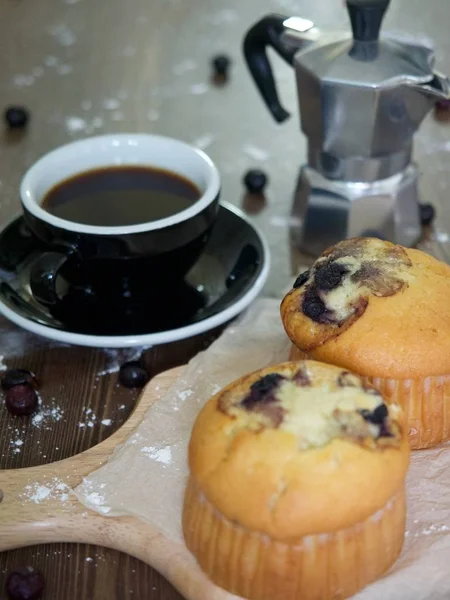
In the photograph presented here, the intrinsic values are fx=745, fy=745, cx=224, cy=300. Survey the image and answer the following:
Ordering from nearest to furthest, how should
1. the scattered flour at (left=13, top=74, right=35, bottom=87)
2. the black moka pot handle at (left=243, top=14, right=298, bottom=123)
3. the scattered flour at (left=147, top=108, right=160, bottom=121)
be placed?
the black moka pot handle at (left=243, top=14, right=298, bottom=123) → the scattered flour at (left=147, top=108, right=160, bottom=121) → the scattered flour at (left=13, top=74, right=35, bottom=87)

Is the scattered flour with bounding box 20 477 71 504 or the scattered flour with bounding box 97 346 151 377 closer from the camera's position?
the scattered flour with bounding box 20 477 71 504

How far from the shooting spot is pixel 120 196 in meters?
1.06

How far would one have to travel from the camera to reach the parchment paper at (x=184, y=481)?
68cm

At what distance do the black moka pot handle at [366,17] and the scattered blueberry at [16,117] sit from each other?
0.73 metres

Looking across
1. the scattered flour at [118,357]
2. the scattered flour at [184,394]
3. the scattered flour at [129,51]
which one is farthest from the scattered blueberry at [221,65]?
the scattered flour at [184,394]

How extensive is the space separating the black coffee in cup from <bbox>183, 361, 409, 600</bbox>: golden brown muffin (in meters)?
0.40

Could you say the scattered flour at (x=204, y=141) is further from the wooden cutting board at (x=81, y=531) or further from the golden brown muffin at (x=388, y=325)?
the wooden cutting board at (x=81, y=531)

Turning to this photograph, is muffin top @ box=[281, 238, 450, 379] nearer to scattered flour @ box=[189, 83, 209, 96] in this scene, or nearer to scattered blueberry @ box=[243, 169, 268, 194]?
scattered blueberry @ box=[243, 169, 268, 194]

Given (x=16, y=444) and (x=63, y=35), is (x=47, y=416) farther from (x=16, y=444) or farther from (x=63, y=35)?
(x=63, y=35)

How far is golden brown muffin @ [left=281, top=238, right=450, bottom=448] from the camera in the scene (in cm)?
77

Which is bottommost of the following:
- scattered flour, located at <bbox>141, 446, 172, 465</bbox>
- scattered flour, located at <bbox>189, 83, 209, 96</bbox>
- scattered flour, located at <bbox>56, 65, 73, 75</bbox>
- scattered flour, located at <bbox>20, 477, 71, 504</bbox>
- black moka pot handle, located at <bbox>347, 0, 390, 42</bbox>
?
scattered flour, located at <bbox>189, 83, 209, 96</bbox>

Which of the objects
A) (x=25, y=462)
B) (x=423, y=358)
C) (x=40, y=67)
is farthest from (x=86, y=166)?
(x=40, y=67)

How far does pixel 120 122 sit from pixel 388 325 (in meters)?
0.95

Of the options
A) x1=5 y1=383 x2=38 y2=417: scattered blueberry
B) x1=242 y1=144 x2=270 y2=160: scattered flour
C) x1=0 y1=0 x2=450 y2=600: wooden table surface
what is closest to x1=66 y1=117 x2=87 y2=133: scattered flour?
x1=0 y1=0 x2=450 y2=600: wooden table surface
